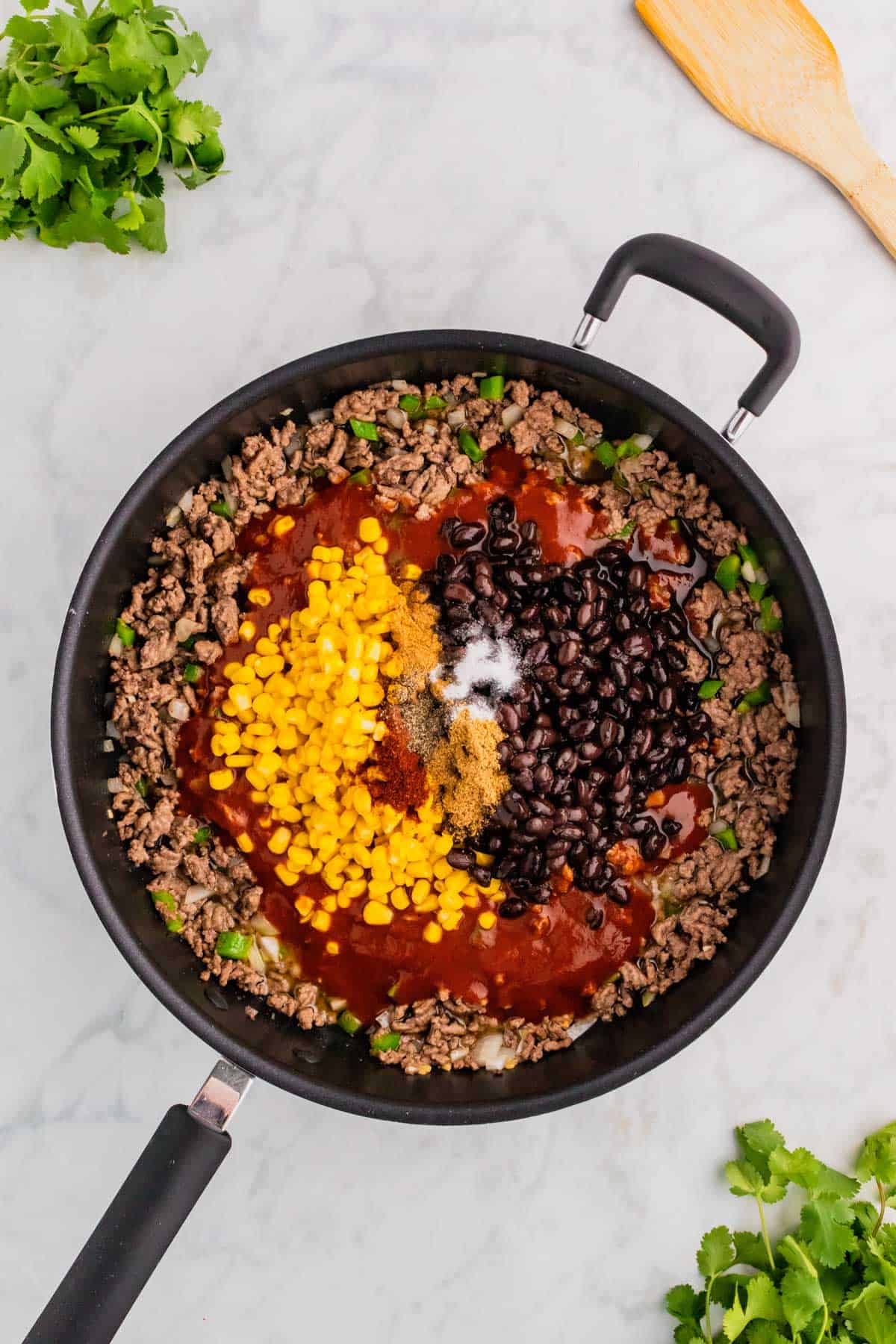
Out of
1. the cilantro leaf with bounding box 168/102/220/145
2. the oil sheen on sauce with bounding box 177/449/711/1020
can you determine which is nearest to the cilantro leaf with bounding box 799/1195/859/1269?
the oil sheen on sauce with bounding box 177/449/711/1020

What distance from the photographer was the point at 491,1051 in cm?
244

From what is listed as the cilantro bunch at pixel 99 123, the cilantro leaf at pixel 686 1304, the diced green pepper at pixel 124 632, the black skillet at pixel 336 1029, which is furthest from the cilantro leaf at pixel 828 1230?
the cilantro bunch at pixel 99 123

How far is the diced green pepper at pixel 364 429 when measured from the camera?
2447mm

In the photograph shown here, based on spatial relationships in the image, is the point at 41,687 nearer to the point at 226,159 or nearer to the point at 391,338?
the point at 391,338

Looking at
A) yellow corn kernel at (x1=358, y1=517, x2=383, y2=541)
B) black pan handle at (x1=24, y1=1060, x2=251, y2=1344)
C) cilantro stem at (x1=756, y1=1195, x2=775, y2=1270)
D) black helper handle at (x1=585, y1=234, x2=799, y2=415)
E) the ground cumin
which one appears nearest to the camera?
black pan handle at (x1=24, y1=1060, x2=251, y2=1344)

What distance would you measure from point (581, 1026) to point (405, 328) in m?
1.68

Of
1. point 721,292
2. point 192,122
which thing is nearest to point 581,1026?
point 721,292

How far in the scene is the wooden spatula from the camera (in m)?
2.55

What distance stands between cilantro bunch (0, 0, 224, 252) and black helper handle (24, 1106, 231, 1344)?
1931mm

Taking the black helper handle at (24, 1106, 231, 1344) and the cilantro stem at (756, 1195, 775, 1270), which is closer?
the black helper handle at (24, 1106, 231, 1344)

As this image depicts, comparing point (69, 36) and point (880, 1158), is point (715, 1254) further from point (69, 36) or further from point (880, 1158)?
point (69, 36)

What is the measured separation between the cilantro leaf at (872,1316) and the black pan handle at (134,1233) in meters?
1.50

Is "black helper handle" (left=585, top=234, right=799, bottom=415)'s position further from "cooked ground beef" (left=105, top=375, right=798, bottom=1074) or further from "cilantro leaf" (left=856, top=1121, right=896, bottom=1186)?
"cilantro leaf" (left=856, top=1121, right=896, bottom=1186)

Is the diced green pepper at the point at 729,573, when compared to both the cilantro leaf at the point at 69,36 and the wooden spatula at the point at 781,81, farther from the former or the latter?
the cilantro leaf at the point at 69,36
